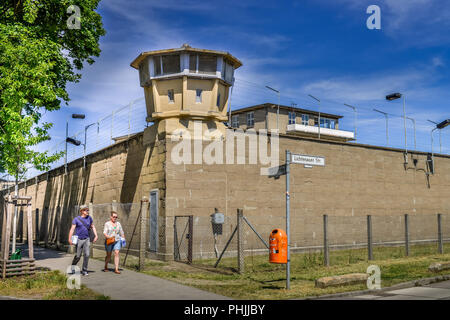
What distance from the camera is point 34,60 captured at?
14.8 m

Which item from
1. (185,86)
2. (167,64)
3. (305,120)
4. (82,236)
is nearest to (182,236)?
(82,236)

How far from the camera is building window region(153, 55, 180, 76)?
707 inches

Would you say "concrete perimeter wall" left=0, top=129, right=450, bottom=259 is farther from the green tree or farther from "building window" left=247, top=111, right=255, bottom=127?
Result: "building window" left=247, top=111, right=255, bottom=127

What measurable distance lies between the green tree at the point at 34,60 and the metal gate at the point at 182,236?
18.3 ft

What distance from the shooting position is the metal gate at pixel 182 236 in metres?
16.4

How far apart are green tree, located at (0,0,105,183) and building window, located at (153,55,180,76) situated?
3.37m

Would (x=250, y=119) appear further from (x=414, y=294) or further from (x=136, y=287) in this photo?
(x=414, y=294)

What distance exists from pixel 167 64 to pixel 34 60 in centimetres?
527

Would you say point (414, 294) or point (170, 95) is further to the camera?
point (170, 95)

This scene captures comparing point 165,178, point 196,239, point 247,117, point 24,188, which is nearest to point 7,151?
point 165,178
